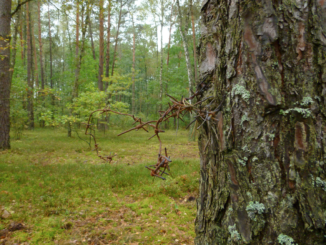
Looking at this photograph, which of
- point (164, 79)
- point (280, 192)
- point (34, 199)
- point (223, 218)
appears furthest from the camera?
point (164, 79)

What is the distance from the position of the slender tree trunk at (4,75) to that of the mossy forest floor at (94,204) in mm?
1656

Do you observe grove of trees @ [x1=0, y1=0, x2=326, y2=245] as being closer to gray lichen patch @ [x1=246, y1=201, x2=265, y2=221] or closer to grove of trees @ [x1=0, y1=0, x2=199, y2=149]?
gray lichen patch @ [x1=246, y1=201, x2=265, y2=221]

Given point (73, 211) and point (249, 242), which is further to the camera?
point (73, 211)

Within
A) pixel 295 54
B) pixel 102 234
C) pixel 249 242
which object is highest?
pixel 295 54

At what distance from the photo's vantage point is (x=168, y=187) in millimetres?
5434

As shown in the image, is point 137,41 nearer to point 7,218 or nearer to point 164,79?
point 164,79

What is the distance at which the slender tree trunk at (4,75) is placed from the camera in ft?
24.5

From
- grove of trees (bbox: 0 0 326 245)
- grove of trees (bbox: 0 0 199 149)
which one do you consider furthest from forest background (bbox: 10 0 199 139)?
grove of trees (bbox: 0 0 326 245)

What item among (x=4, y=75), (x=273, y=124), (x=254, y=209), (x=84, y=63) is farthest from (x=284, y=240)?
(x=84, y=63)

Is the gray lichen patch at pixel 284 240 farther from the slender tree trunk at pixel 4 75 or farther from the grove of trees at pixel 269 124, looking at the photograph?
the slender tree trunk at pixel 4 75

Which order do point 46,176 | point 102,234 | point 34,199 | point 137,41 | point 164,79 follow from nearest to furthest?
1. point 102,234
2. point 34,199
3. point 46,176
4. point 164,79
5. point 137,41

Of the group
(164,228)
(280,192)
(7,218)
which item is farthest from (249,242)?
(7,218)

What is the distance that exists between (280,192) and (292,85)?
1.82ft

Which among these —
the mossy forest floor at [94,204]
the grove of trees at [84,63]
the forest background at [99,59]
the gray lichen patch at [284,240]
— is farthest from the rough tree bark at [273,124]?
the forest background at [99,59]
